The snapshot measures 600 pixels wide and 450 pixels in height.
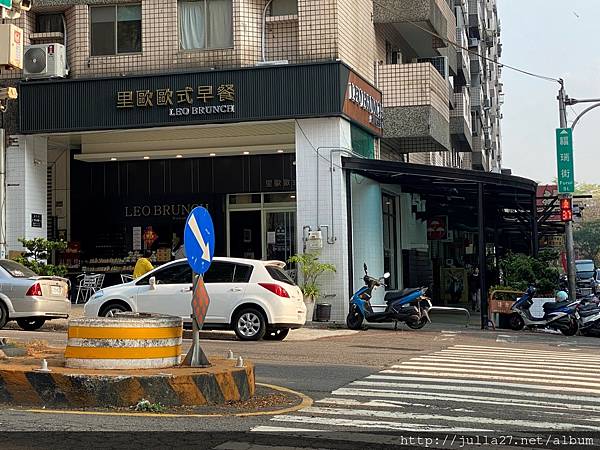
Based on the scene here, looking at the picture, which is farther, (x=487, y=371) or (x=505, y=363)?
(x=505, y=363)

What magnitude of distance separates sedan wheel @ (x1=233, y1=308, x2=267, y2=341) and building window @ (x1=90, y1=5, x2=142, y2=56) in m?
9.77

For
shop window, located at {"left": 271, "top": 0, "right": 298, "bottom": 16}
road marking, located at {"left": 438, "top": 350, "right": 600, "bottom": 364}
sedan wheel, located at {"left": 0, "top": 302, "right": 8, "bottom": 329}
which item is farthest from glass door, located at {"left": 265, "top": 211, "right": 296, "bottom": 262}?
road marking, located at {"left": 438, "top": 350, "right": 600, "bottom": 364}

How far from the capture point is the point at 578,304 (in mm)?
23438

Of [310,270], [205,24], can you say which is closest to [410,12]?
[205,24]

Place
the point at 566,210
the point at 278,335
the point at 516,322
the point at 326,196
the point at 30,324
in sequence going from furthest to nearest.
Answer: the point at 566,210
the point at 516,322
the point at 326,196
the point at 30,324
the point at 278,335

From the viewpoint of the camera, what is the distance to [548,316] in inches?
932

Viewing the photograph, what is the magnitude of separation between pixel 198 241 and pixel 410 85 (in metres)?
17.6

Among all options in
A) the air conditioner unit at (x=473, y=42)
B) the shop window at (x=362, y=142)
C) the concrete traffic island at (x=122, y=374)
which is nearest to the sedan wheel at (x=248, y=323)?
the concrete traffic island at (x=122, y=374)

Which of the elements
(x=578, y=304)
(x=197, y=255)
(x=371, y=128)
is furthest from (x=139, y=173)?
(x=197, y=255)

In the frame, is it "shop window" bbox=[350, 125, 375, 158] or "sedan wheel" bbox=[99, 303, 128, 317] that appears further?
"shop window" bbox=[350, 125, 375, 158]

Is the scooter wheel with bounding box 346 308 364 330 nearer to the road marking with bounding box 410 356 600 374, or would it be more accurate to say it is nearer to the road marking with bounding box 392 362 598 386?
the road marking with bounding box 410 356 600 374

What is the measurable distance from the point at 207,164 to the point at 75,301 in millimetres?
5768

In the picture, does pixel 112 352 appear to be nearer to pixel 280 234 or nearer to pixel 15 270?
pixel 15 270

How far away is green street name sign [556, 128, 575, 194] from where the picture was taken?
27.7 meters
